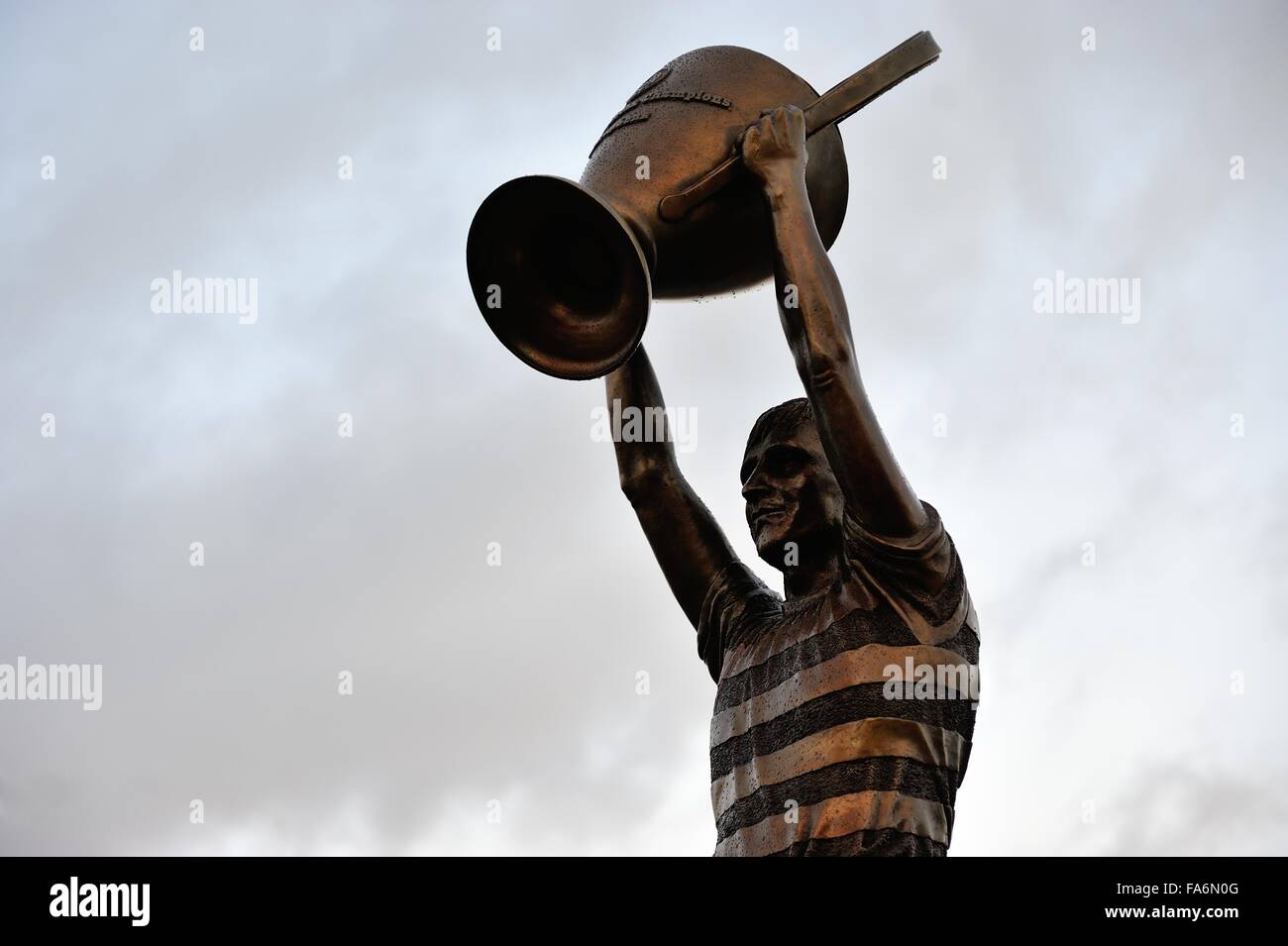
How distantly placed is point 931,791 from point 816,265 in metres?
1.92

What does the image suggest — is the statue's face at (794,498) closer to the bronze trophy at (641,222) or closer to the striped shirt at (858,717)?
the striped shirt at (858,717)

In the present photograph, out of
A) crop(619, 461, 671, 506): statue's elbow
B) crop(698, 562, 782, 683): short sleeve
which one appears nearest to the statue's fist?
crop(619, 461, 671, 506): statue's elbow

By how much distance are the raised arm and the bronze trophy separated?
0.19m

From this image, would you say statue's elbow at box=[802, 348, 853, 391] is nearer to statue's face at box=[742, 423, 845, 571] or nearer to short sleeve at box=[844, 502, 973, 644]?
short sleeve at box=[844, 502, 973, 644]

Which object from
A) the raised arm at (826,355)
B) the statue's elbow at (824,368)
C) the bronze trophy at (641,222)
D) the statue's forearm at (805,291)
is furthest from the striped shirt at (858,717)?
the bronze trophy at (641,222)

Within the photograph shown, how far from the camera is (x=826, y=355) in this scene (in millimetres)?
6785

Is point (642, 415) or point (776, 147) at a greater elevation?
point (776, 147)

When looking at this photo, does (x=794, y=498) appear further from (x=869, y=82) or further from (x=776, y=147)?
(x=869, y=82)

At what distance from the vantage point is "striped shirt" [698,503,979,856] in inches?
257

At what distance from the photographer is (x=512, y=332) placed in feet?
23.8

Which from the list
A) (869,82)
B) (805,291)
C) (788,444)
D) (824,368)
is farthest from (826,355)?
(869,82)

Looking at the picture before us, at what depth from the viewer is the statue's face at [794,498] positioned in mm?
7312

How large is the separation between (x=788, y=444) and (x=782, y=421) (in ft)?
0.51
